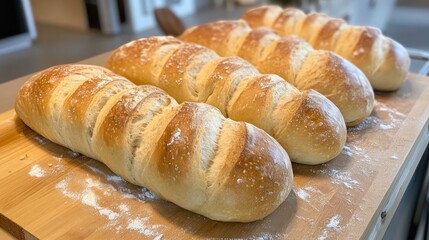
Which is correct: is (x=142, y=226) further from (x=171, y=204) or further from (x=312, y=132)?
(x=312, y=132)

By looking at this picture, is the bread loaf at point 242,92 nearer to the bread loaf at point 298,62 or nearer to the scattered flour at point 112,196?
the bread loaf at point 298,62

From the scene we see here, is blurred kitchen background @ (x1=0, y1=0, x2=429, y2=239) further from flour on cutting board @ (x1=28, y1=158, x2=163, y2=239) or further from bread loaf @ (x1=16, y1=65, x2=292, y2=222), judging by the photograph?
flour on cutting board @ (x1=28, y1=158, x2=163, y2=239)

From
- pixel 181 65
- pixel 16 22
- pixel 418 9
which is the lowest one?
pixel 418 9

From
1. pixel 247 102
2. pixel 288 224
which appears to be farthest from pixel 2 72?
pixel 288 224

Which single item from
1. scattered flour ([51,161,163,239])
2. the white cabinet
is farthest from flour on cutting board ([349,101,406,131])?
the white cabinet

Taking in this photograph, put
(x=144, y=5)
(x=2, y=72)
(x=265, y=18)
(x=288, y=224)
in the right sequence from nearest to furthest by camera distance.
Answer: (x=288, y=224), (x=265, y=18), (x=2, y=72), (x=144, y=5)

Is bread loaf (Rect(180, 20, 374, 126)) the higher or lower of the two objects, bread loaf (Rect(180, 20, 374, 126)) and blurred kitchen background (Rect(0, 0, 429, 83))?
the higher

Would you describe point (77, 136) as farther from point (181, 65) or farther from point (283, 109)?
point (283, 109)
